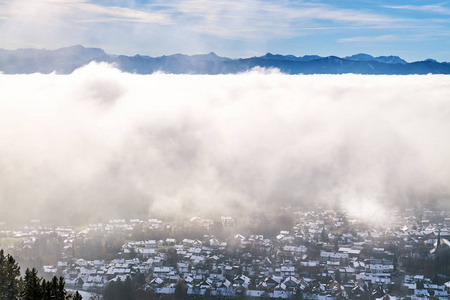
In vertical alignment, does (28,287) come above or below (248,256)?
above

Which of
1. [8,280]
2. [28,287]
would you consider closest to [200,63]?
[8,280]

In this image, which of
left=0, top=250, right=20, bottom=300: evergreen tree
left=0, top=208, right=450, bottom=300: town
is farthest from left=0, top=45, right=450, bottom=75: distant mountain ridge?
left=0, top=250, right=20, bottom=300: evergreen tree

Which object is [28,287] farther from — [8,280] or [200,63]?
[200,63]

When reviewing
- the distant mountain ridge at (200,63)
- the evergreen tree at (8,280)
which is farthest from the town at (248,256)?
the distant mountain ridge at (200,63)

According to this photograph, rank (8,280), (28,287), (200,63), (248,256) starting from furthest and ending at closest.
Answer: (200,63) < (248,256) < (8,280) < (28,287)

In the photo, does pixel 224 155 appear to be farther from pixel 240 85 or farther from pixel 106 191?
pixel 240 85

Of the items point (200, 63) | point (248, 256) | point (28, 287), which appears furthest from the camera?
point (200, 63)

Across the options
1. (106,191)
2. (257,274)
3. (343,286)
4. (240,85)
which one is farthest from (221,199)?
(240,85)
